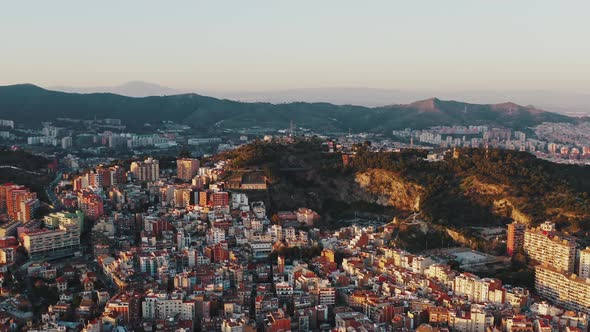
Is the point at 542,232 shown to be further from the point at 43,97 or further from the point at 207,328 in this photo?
the point at 43,97

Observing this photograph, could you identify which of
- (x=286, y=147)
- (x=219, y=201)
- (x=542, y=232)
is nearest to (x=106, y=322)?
(x=219, y=201)

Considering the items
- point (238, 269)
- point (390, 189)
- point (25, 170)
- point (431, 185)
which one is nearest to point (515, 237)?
point (431, 185)

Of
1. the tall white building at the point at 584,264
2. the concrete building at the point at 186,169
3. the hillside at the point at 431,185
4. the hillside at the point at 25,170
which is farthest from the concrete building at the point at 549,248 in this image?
the hillside at the point at 25,170

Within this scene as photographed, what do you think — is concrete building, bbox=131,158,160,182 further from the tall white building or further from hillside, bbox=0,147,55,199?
the tall white building

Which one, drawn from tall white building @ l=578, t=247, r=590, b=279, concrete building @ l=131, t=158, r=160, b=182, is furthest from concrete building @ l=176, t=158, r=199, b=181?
tall white building @ l=578, t=247, r=590, b=279

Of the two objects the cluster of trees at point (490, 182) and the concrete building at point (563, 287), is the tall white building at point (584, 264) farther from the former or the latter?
the cluster of trees at point (490, 182)

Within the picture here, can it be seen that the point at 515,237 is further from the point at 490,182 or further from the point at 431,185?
the point at 431,185
